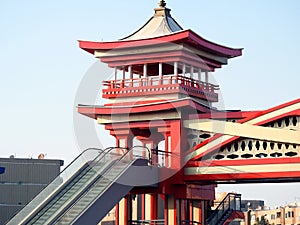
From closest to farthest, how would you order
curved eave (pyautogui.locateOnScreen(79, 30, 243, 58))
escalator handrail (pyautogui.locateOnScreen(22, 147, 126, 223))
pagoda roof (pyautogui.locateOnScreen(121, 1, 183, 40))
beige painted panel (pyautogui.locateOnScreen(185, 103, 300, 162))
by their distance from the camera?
1. escalator handrail (pyautogui.locateOnScreen(22, 147, 126, 223))
2. beige painted panel (pyautogui.locateOnScreen(185, 103, 300, 162))
3. curved eave (pyautogui.locateOnScreen(79, 30, 243, 58))
4. pagoda roof (pyautogui.locateOnScreen(121, 1, 183, 40))

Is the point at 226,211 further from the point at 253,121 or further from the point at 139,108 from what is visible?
the point at 139,108

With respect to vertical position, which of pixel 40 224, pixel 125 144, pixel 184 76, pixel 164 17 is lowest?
pixel 40 224

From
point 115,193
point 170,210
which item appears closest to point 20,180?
point 170,210

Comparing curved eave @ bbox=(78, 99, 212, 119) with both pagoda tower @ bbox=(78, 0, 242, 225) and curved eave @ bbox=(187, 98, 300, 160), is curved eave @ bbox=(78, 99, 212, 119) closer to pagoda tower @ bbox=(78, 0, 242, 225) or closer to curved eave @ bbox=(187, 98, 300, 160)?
pagoda tower @ bbox=(78, 0, 242, 225)

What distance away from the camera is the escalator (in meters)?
34.2

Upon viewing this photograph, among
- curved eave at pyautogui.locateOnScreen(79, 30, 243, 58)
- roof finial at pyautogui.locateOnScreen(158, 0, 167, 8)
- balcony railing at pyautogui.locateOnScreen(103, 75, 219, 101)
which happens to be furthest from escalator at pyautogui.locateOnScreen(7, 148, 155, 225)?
roof finial at pyautogui.locateOnScreen(158, 0, 167, 8)

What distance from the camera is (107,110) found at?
42844 millimetres

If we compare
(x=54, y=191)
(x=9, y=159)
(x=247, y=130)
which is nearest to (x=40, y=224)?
(x=54, y=191)

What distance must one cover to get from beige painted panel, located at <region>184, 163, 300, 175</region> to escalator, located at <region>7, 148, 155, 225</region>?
104 inches

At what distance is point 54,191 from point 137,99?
8.46 metres

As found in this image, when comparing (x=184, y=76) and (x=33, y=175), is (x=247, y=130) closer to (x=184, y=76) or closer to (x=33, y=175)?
(x=184, y=76)

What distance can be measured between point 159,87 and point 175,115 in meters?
1.97

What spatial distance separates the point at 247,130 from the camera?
39.1 meters

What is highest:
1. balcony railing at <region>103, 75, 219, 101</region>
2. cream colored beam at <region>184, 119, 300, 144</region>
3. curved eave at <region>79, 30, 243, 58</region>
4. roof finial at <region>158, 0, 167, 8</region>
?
roof finial at <region>158, 0, 167, 8</region>
